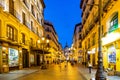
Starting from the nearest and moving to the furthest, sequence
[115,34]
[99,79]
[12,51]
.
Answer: [99,79]
[115,34]
[12,51]

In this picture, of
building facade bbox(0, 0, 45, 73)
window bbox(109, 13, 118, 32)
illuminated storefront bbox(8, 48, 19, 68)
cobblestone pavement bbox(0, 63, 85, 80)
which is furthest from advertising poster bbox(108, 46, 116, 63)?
illuminated storefront bbox(8, 48, 19, 68)

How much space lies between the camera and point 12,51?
32250 millimetres

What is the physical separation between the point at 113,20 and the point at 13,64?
51.5 ft

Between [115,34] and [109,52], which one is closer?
[115,34]

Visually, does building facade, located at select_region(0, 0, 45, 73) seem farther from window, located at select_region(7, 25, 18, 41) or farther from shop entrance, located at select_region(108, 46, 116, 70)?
shop entrance, located at select_region(108, 46, 116, 70)

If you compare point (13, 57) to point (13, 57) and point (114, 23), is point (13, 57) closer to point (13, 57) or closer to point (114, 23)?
point (13, 57)

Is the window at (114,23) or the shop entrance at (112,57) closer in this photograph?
the window at (114,23)

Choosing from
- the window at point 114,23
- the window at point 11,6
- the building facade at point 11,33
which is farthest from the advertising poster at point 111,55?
the window at point 11,6

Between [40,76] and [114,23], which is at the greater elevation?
[114,23]

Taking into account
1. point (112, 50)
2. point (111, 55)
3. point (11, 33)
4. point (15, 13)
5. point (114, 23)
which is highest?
point (15, 13)

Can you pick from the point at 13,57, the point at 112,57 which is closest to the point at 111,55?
the point at 112,57

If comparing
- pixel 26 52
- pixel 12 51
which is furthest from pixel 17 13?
pixel 26 52

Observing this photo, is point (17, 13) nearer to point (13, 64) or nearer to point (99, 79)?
point (13, 64)

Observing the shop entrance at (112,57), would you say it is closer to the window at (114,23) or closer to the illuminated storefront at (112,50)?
the illuminated storefront at (112,50)
